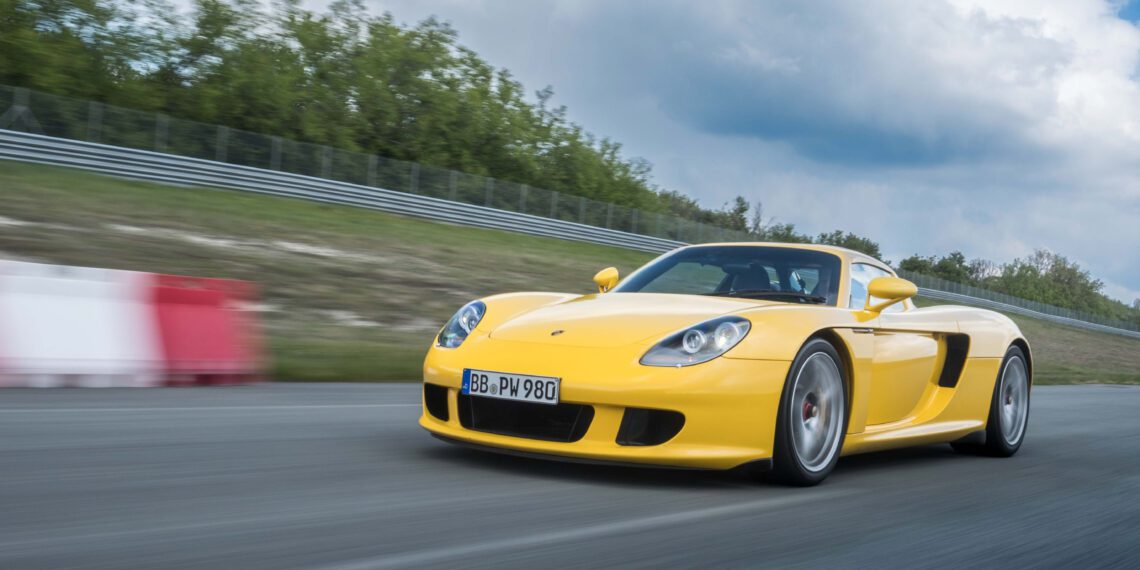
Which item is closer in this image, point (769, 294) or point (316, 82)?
point (769, 294)

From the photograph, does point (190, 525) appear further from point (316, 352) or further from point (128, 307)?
point (316, 352)

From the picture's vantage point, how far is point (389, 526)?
3684 millimetres

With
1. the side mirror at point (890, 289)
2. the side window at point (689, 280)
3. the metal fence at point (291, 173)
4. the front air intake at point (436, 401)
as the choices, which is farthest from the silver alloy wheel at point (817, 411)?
the metal fence at point (291, 173)

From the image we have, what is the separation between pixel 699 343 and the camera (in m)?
4.90

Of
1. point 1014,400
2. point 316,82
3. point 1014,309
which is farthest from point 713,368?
point 1014,309

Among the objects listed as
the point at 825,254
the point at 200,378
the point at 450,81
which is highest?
the point at 450,81

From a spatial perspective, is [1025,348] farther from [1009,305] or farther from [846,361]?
[1009,305]

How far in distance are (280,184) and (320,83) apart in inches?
707

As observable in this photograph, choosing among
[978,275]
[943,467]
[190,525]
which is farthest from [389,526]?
[978,275]

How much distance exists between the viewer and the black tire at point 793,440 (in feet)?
16.0

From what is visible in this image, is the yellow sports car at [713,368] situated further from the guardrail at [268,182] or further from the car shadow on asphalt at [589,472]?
the guardrail at [268,182]

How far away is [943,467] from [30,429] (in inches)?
180

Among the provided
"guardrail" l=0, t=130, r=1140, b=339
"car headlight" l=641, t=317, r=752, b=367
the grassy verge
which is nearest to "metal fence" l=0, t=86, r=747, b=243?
"guardrail" l=0, t=130, r=1140, b=339

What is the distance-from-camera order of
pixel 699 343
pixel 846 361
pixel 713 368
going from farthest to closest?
pixel 846 361, pixel 699 343, pixel 713 368
